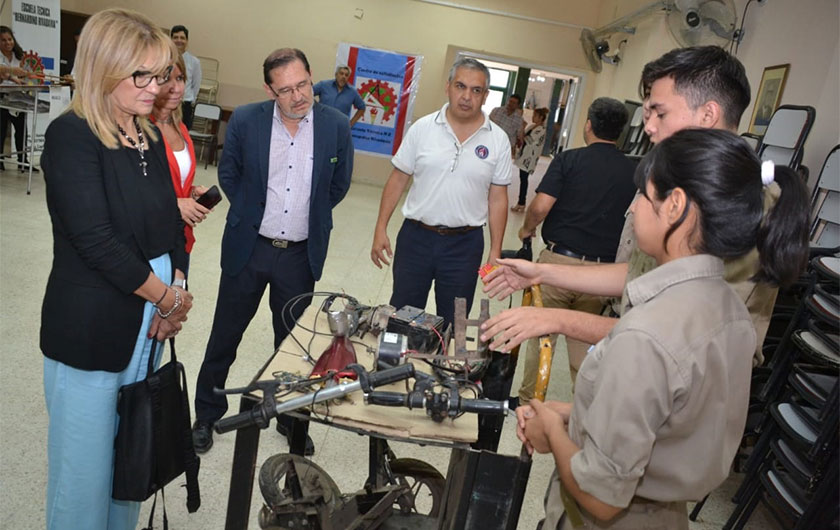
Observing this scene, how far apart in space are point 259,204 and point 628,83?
6.58 m

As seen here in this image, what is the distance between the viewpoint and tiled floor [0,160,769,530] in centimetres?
225

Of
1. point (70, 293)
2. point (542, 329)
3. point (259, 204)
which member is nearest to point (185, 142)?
point (259, 204)

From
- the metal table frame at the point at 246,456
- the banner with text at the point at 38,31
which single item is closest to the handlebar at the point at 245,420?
the metal table frame at the point at 246,456

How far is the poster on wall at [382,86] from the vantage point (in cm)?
954

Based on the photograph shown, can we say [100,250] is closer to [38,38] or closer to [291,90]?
[291,90]

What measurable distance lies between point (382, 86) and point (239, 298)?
749 centimetres

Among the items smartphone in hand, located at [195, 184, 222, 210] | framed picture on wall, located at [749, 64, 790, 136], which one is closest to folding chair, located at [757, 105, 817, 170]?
framed picture on wall, located at [749, 64, 790, 136]

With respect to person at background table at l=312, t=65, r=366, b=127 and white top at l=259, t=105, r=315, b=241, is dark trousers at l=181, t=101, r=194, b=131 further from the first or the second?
white top at l=259, t=105, r=315, b=241

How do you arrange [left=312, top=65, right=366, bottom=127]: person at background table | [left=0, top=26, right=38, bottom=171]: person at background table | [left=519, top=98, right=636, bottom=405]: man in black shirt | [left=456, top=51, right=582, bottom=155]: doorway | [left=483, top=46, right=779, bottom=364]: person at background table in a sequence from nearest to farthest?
[left=483, top=46, right=779, bottom=364]: person at background table
[left=519, top=98, right=636, bottom=405]: man in black shirt
[left=0, top=26, right=38, bottom=171]: person at background table
[left=312, top=65, right=366, bottom=127]: person at background table
[left=456, top=51, right=582, bottom=155]: doorway

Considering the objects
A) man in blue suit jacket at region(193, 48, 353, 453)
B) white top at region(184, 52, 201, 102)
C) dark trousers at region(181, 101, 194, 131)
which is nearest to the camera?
man in blue suit jacket at region(193, 48, 353, 453)

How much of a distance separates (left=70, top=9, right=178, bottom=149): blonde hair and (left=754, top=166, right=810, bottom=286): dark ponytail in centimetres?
146

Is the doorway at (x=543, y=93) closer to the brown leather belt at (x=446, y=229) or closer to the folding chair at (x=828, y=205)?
the folding chair at (x=828, y=205)

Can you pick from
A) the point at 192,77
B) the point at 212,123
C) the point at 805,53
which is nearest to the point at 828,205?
the point at 805,53

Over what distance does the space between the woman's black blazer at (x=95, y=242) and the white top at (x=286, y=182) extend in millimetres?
880
